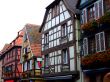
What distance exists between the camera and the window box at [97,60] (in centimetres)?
1521

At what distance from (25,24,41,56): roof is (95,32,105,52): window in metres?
16.9

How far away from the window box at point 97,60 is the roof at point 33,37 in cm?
1580

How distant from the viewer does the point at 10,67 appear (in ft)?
146

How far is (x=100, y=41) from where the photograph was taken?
17.0m

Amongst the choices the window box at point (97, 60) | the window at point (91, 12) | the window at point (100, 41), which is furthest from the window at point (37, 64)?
the window at point (100, 41)

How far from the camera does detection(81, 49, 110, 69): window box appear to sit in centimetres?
1521

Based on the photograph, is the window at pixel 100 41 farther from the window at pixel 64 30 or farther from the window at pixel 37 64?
the window at pixel 37 64

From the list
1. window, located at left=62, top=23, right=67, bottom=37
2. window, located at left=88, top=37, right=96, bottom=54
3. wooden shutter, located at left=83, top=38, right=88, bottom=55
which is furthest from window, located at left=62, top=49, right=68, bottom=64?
window, located at left=88, top=37, right=96, bottom=54

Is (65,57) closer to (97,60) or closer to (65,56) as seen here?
(65,56)

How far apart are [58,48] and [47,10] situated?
5797mm

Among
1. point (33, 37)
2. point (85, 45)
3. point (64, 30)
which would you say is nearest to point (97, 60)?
point (85, 45)

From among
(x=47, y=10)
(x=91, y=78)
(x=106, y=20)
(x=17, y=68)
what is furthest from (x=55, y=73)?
(x=17, y=68)

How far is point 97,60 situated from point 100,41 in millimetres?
1589

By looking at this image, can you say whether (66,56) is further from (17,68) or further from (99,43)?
(17,68)
